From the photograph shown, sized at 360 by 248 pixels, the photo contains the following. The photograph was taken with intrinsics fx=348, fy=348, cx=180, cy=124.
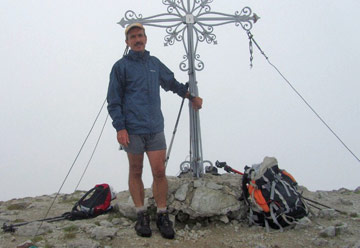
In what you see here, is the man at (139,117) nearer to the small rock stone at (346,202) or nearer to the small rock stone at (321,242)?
the small rock stone at (321,242)

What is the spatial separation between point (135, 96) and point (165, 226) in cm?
177

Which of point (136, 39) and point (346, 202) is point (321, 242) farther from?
point (136, 39)

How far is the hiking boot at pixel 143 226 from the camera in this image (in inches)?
179

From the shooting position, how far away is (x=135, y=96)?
4539mm

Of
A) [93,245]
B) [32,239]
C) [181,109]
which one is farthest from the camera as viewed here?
[181,109]

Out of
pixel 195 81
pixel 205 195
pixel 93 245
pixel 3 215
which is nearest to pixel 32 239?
pixel 93 245

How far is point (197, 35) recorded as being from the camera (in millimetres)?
5941

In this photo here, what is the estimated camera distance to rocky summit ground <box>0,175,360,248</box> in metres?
4.43

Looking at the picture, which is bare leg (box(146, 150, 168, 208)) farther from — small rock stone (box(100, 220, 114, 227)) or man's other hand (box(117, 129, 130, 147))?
small rock stone (box(100, 220, 114, 227))

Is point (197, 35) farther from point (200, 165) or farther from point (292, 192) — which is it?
point (292, 192)

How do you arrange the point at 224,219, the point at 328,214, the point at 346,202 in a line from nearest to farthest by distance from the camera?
the point at 224,219 → the point at 328,214 → the point at 346,202

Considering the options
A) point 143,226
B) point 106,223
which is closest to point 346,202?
point 143,226

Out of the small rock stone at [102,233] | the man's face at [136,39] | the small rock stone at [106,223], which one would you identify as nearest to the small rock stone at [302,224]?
the small rock stone at [102,233]

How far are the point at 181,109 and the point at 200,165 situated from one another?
3.23 feet
